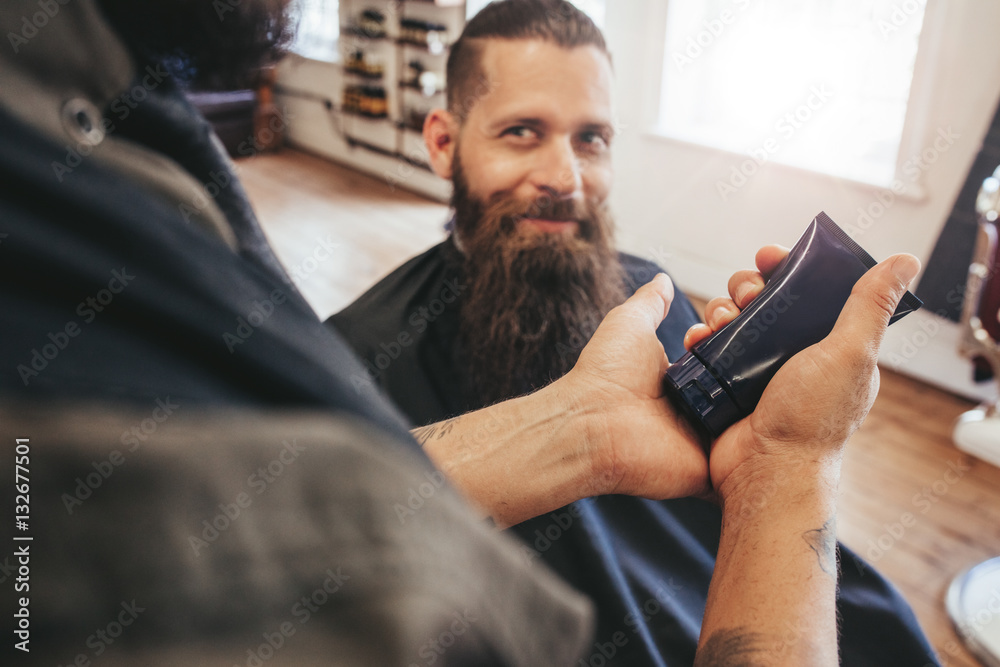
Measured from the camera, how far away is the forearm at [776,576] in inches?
24.9

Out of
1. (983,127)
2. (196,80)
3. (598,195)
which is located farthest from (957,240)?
(196,80)

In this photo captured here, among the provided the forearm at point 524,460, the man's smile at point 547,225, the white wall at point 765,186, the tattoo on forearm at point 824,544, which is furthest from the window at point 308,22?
the white wall at point 765,186

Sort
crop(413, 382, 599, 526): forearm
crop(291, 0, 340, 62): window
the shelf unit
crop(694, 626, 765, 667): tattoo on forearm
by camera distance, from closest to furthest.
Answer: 1. crop(291, 0, 340, 62): window
2. crop(694, 626, 765, 667): tattoo on forearm
3. crop(413, 382, 599, 526): forearm
4. the shelf unit

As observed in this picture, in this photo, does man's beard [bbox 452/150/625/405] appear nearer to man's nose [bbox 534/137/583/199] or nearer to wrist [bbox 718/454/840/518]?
man's nose [bbox 534/137/583/199]

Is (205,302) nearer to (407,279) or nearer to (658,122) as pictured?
(407,279)

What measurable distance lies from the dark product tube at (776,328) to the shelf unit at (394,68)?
16.0ft

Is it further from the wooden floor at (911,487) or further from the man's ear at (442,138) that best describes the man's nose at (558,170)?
the wooden floor at (911,487)

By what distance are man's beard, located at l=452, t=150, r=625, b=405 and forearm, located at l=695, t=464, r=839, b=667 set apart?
642 mm

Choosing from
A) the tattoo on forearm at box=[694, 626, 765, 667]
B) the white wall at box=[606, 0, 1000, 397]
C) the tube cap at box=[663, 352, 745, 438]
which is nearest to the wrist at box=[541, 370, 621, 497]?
the tube cap at box=[663, 352, 745, 438]

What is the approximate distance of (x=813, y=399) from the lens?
0.78 meters

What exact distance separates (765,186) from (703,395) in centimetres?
292

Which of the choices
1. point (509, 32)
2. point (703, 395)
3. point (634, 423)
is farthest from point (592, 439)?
point (509, 32)

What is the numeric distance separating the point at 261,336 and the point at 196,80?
0.28 metres

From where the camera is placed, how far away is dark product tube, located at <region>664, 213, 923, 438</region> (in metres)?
0.81
